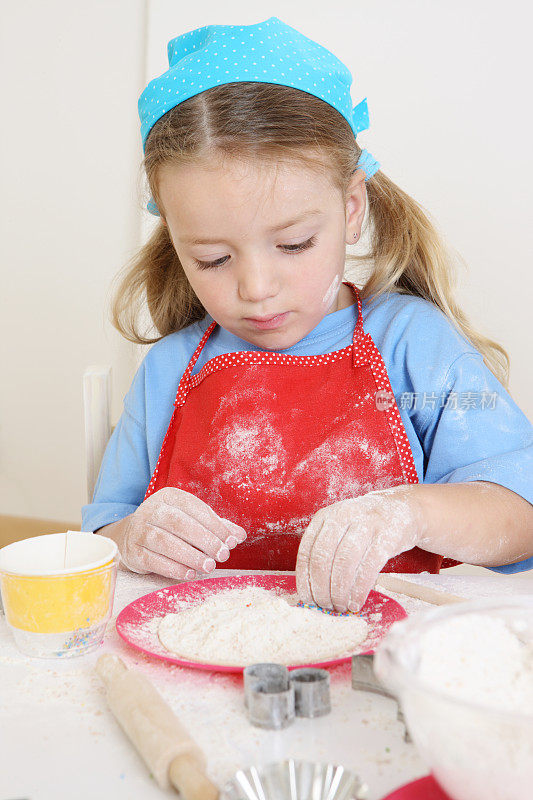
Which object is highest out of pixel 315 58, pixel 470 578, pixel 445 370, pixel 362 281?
pixel 315 58

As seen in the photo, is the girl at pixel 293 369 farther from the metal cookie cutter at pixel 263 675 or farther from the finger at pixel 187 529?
the metal cookie cutter at pixel 263 675

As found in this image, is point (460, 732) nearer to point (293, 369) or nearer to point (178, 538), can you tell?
point (178, 538)

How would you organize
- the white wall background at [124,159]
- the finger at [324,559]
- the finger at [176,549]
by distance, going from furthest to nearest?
the white wall background at [124,159], the finger at [176,549], the finger at [324,559]

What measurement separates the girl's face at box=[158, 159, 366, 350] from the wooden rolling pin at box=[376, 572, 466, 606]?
38 centimetres

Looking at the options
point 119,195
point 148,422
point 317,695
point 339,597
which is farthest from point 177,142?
point 119,195

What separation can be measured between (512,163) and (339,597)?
3.73ft

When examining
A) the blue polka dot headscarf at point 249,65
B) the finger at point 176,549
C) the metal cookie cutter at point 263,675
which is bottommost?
the finger at point 176,549

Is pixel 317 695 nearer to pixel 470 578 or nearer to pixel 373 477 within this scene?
pixel 470 578

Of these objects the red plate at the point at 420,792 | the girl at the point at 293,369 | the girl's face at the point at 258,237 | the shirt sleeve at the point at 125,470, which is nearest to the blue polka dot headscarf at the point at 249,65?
the girl at the point at 293,369

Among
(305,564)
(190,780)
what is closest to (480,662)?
(190,780)

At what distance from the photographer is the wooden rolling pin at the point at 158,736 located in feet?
1.52

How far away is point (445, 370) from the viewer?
1070mm

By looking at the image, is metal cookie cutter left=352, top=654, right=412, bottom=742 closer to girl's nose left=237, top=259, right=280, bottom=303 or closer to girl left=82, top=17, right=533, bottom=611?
girl left=82, top=17, right=533, bottom=611

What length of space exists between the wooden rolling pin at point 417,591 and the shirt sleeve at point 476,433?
0.87 feet
